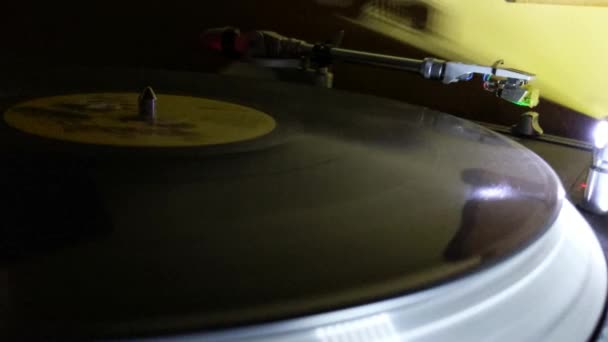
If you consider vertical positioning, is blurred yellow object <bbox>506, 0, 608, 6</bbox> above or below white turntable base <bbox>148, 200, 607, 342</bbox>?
above

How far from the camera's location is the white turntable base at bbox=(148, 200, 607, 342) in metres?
Result: 0.25

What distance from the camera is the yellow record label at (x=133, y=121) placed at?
1.86ft

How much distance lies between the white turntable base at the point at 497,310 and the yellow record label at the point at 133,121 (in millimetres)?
317

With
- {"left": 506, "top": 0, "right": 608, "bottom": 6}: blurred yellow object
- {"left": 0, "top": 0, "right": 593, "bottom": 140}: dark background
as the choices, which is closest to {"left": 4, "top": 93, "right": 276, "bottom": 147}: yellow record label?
{"left": 0, "top": 0, "right": 593, "bottom": 140}: dark background

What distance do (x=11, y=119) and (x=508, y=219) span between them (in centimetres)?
47

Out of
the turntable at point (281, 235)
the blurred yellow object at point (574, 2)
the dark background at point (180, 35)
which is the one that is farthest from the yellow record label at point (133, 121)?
the blurred yellow object at point (574, 2)

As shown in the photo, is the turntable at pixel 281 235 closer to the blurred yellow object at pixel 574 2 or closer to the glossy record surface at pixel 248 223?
the glossy record surface at pixel 248 223

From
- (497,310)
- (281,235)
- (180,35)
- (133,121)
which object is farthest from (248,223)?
(180,35)

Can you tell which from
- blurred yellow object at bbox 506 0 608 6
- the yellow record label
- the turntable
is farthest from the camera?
blurred yellow object at bbox 506 0 608 6

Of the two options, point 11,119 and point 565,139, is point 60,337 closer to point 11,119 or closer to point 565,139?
point 11,119

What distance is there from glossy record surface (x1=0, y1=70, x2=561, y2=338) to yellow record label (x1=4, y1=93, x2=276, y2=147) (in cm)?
3

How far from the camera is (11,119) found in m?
0.60

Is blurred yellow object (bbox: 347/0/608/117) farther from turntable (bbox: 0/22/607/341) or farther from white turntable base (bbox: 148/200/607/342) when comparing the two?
white turntable base (bbox: 148/200/607/342)

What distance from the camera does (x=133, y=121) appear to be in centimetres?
63
